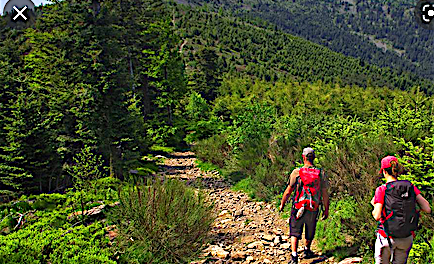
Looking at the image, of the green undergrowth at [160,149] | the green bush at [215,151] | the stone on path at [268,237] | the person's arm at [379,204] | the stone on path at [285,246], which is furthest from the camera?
the green undergrowth at [160,149]

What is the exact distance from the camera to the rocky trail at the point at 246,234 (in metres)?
5.55

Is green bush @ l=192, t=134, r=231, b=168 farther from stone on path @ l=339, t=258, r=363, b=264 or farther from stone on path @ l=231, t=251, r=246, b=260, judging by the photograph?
stone on path @ l=339, t=258, r=363, b=264

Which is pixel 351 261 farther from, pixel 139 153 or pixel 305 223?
pixel 139 153

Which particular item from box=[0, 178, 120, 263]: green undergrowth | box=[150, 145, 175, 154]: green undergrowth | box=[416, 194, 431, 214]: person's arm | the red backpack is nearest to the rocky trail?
the red backpack

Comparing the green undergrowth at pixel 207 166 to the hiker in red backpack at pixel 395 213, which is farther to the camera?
the green undergrowth at pixel 207 166

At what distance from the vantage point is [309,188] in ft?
15.8

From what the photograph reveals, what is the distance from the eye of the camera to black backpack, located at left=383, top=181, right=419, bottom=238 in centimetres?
356

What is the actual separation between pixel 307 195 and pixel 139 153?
9026 mm

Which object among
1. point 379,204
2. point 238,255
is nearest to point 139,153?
point 238,255

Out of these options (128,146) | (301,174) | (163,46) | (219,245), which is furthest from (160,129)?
(301,174)

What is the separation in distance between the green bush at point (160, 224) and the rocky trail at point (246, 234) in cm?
48

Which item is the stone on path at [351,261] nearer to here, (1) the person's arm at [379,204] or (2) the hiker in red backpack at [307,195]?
(2) the hiker in red backpack at [307,195]

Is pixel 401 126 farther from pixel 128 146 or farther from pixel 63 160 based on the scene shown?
pixel 63 160

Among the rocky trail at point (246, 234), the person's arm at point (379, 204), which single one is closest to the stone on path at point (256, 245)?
the rocky trail at point (246, 234)
